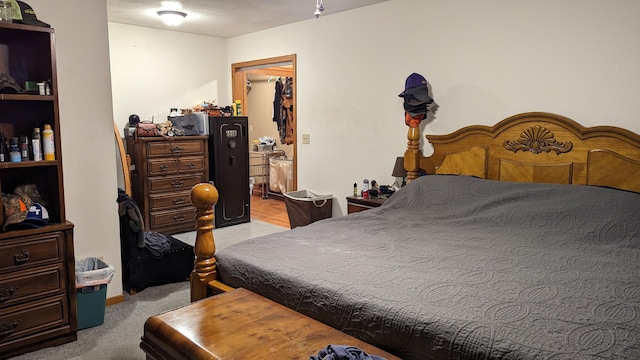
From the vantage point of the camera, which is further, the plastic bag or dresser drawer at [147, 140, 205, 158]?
dresser drawer at [147, 140, 205, 158]

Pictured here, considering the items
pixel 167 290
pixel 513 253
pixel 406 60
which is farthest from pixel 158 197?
pixel 513 253

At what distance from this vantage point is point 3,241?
2.27 m

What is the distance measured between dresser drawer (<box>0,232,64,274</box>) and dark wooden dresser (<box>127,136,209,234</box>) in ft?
7.49

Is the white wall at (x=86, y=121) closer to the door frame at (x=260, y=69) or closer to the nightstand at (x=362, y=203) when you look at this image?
the nightstand at (x=362, y=203)

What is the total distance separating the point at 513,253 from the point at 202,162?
375cm

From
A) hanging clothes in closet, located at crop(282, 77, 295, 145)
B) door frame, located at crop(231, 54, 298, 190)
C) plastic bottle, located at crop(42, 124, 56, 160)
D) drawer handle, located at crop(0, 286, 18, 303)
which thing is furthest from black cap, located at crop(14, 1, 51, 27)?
hanging clothes in closet, located at crop(282, 77, 295, 145)

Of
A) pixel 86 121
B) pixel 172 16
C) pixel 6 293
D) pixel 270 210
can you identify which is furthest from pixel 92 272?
pixel 270 210

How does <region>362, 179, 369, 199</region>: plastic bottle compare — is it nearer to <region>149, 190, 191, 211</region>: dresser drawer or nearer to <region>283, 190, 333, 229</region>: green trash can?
<region>283, 190, 333, 229</region>: green trash can

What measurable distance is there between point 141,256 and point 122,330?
69 cm

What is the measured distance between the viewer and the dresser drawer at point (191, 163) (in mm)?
4914

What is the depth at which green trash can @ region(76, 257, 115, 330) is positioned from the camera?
2.66m

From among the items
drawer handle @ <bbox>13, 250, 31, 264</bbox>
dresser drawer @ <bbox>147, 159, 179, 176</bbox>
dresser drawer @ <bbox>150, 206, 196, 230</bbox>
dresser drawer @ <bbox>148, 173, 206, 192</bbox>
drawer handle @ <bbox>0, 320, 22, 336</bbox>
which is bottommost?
drawer handle @ <bbox>0, 320, 22, 336</bbox>

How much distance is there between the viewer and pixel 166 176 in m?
4.82

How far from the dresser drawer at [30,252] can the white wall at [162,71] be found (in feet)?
9.92
